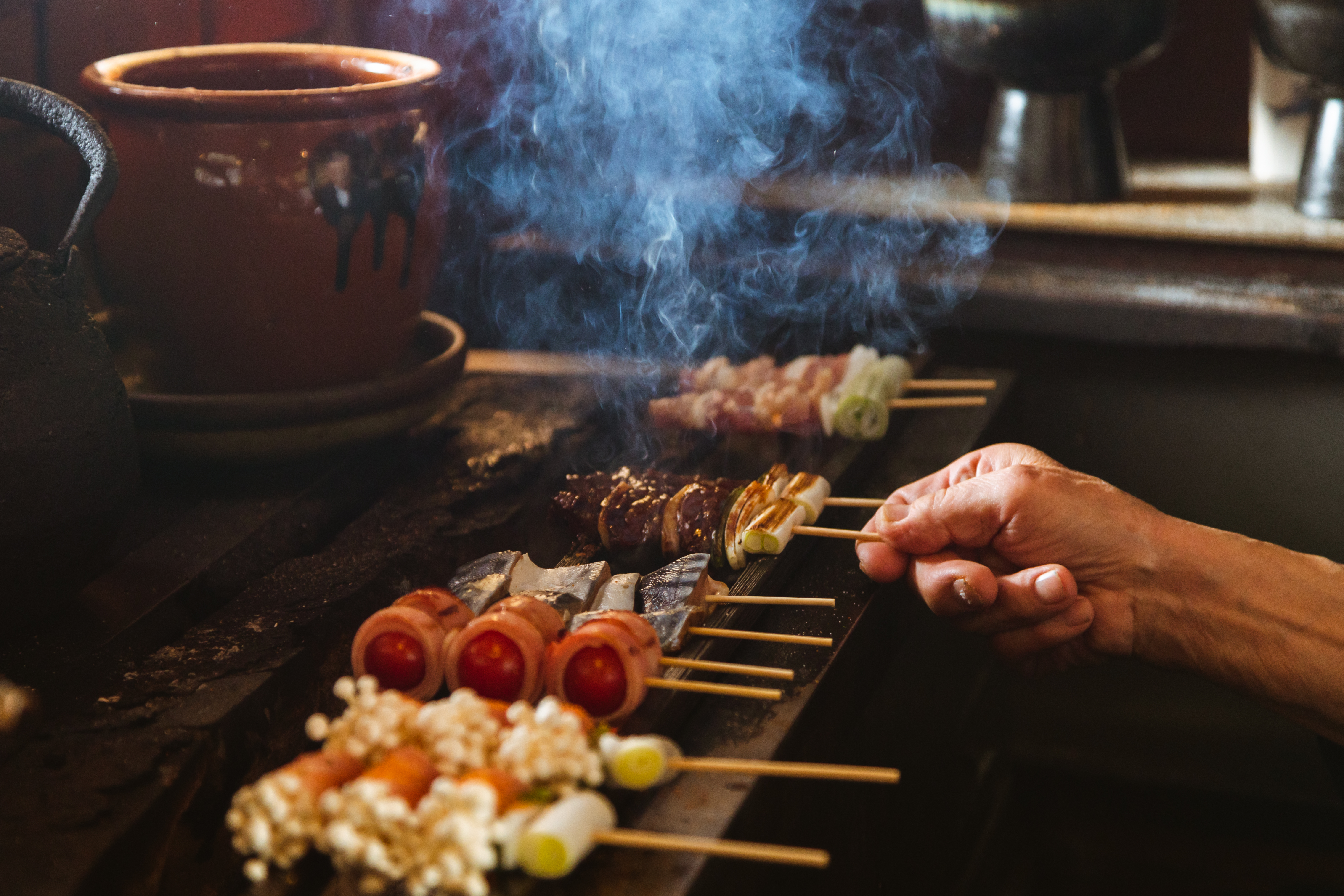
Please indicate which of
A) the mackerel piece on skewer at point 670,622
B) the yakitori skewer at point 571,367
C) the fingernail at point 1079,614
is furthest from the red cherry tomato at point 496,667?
the yakitori skewer at point 571,367

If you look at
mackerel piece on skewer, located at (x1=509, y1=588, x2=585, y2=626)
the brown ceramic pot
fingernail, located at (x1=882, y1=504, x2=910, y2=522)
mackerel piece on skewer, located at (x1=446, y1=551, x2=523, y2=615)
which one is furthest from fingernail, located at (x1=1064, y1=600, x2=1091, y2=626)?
the brown ceramic pot

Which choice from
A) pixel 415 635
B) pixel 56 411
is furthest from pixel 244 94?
pixel 415 635

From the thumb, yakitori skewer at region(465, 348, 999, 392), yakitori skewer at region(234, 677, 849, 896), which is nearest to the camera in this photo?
yakitori skewer at region(234, 677, 849, 896)

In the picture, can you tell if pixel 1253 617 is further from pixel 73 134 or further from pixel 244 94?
pixel 73 134

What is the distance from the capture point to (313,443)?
307cm

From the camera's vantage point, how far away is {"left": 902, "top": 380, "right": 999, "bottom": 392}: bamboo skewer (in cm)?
372

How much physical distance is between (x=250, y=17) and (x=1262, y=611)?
12.1ft

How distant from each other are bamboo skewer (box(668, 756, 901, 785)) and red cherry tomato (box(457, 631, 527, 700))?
0.38m

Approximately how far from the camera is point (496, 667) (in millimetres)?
2215

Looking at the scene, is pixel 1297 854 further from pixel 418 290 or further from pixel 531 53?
pixel 531 53

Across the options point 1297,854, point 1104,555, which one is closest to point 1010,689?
point 1297,854

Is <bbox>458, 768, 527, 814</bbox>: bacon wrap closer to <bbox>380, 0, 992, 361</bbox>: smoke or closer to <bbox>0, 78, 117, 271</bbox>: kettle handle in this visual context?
<bbox>0, 78, 117, 271</bbox>: kettle handle

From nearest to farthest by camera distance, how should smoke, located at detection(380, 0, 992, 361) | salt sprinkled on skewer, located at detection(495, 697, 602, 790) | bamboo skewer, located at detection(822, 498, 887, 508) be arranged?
salt sprinkled on skewer, located at detection(495, 697, 602, 790) < bamboo skewer, located at detection(822, 498, 887, 508) < smoke, located at detection(380, 0, 992, 361)

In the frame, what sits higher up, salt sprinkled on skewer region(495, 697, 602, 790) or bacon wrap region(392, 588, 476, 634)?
salt sprinkled on skewer region(495, 697, 602, 790)
